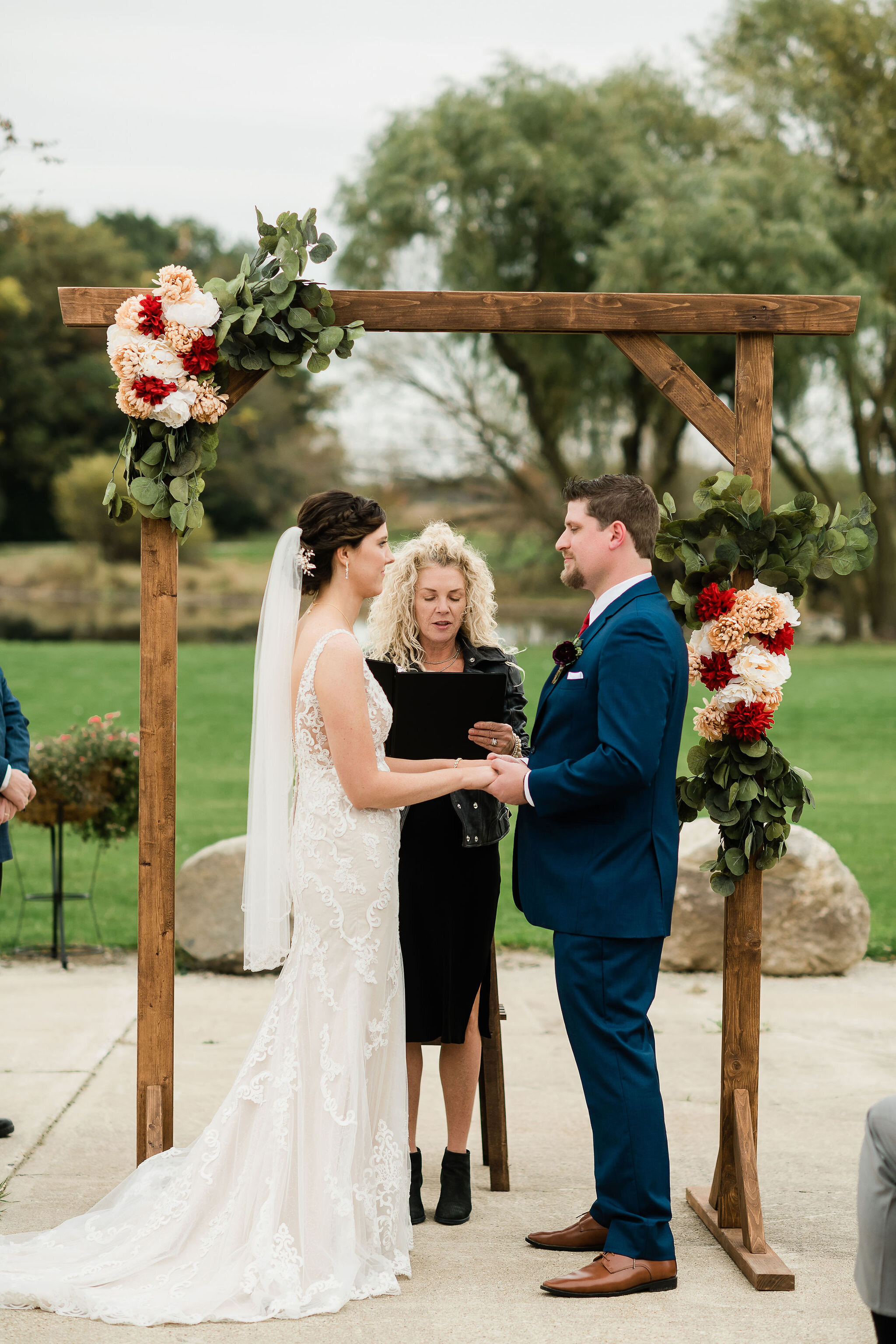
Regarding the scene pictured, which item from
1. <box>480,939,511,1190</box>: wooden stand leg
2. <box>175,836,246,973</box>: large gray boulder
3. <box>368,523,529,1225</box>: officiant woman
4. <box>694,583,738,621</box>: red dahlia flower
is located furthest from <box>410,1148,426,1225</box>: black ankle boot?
<box>175,836,246,973</box>: large gray boulder

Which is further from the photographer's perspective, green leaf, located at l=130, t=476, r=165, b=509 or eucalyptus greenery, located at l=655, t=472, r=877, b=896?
eucalyptus greenery, located at l=655, t=472, r=877, b=896

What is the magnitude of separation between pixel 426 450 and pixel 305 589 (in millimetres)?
24529

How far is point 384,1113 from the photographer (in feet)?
12.8

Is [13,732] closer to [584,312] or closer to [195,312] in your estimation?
[195,312]

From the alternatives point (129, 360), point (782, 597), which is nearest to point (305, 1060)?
point (782, 597)

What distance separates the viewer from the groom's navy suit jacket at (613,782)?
3654 mm

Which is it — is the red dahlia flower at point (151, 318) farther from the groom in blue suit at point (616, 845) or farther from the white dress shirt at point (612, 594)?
the white dress shirt at point (612, 594)

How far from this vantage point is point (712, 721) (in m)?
4.21

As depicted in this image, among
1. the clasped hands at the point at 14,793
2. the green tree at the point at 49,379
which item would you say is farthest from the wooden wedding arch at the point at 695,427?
the green tree at the point at 49,379

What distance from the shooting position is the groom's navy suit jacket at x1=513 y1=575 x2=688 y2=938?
12.0 ft

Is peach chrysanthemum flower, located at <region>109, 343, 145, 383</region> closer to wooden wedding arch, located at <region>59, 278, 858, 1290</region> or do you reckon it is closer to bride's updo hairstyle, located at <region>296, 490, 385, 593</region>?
wooden wedding arch, located at <region>59, 278, 858, 1290</region>

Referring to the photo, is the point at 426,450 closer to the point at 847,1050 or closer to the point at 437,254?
the point at 437,254

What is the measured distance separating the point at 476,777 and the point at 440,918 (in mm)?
602

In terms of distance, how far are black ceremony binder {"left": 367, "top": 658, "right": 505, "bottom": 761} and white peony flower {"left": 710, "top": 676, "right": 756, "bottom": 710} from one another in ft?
2.20
